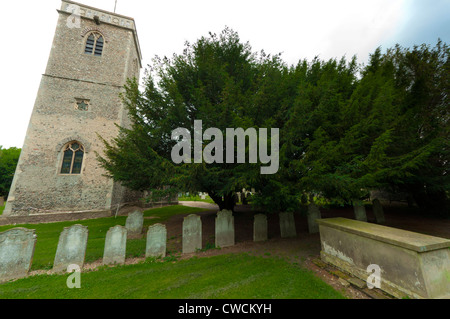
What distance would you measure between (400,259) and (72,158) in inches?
665

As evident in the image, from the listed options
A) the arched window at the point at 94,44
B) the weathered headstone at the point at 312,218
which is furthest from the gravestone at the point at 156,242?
the arched window at the point at 94,44

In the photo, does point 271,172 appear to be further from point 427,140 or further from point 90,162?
point 90,162

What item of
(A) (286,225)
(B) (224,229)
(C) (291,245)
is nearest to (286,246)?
(C) (291,245)

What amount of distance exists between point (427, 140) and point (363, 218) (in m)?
4.77

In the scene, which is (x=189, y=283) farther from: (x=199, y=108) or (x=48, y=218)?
(x=48, y=218)

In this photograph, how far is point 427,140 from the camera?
23.8 feet

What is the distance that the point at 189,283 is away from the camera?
128 inches

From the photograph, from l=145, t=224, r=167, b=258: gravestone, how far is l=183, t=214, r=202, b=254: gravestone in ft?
2.05

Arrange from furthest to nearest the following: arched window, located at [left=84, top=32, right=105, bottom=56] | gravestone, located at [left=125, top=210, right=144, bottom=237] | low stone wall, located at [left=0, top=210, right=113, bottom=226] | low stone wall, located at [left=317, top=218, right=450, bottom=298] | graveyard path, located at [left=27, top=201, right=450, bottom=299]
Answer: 1. arched window, located at [left=84, top=32, right=105, bottom=56]
2. low stone wall, located at [left=0, top=210, right=113, bottom=226]
3. gravestone, located at [left=125, top=210, right=144, bottom=237]
4. graveyard path, located at [left=27, top=201, right=450, bottom=299]
5. low stone wall, located at [left=317, top=218, right=450, bottom=298]

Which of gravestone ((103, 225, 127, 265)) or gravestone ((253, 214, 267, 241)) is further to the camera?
gravestone ((253, 214, 267, 241))

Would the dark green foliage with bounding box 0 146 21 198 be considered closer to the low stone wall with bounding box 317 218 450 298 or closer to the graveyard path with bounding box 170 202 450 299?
the graveyard path with bounding box 170 202 450 299

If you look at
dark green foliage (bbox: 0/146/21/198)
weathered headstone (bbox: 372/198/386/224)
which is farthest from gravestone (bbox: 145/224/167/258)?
dark green foliage (bbox: 0/146/21/198)

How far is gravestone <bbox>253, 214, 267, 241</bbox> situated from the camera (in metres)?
5.71

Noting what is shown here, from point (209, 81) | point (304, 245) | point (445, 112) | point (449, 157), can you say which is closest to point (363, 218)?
point (304, 245)
